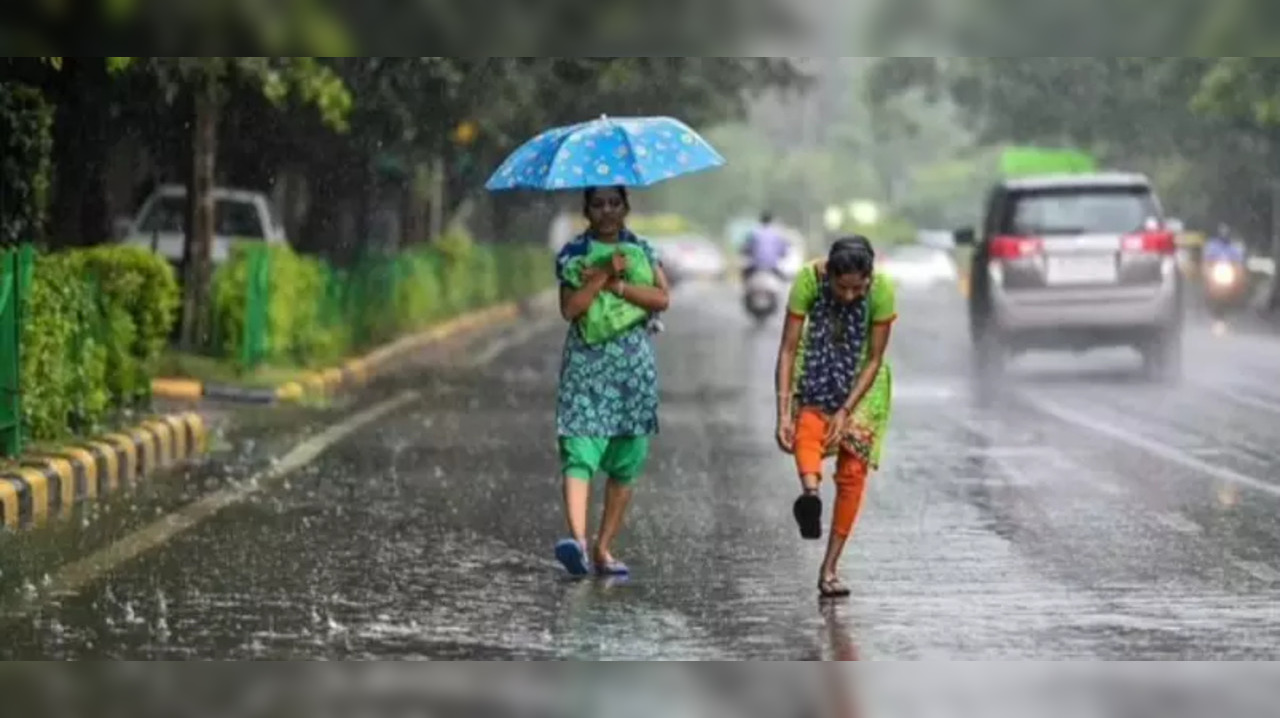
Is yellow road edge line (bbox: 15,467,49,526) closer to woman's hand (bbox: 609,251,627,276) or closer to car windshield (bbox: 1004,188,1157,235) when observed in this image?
woman's hand (bbox: 609,251,627,276)

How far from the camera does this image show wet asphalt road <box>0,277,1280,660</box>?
8.65 meters

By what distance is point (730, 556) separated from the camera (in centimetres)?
1089

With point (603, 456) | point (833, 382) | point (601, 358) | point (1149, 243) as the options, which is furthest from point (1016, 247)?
point (833, 382)

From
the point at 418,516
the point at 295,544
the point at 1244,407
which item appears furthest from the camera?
the point at 1244,407

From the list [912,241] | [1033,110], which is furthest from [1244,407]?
[912,241]

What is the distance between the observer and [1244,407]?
1975cm

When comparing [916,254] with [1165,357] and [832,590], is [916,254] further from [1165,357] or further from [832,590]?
[832,590]

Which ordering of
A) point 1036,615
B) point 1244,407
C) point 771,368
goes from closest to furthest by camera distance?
point 1036,615 < point 1244,407 < point 771,368

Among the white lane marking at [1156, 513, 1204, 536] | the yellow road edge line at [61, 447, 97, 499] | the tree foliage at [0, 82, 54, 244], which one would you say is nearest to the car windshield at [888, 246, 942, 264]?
the tree foliage at [0, 82, 54, 244]

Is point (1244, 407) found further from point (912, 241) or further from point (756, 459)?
point (912, 241)

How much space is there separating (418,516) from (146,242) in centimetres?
1528

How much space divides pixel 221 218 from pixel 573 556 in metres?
19.0

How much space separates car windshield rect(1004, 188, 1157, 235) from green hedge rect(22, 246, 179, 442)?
7.86m

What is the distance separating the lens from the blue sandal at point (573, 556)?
9.99m
